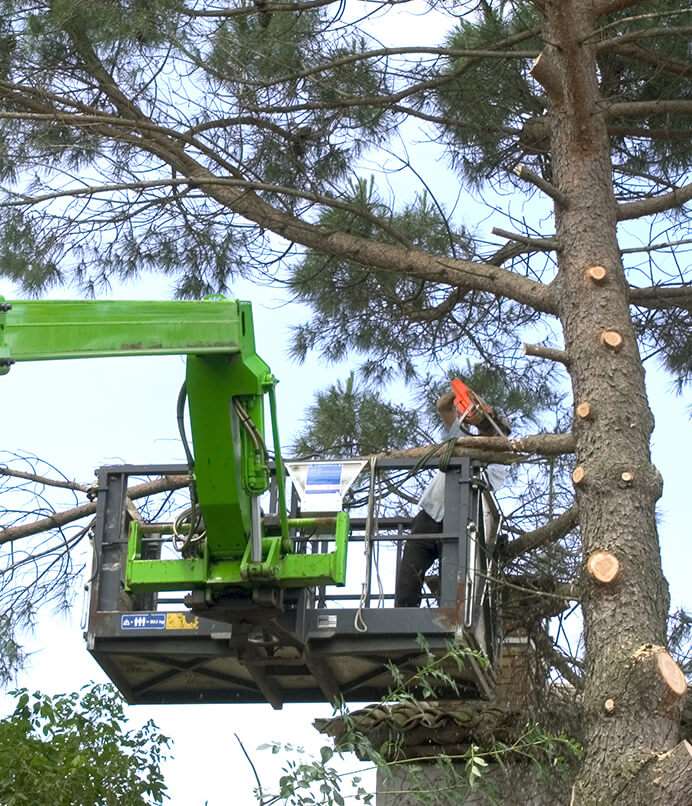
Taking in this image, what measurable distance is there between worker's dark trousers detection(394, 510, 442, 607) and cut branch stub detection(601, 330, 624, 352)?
4.21ft

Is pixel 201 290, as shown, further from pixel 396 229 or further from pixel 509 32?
pixel 509 32

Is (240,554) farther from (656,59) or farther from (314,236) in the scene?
(656,59)

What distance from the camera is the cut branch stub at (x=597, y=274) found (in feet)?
29.9

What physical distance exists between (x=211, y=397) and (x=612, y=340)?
7.43 ft

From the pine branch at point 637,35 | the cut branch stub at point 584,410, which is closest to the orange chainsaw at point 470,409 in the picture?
the cut branch stub at point 584,410

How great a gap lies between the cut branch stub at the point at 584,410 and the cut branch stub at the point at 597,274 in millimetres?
789

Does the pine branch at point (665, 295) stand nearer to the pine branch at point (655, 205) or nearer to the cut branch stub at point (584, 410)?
the pine branch at point (655, 205)

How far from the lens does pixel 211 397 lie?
7.77 m

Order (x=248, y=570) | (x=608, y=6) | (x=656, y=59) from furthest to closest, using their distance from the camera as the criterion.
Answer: (x=656, y=59), (x=608, y=6), (x=248, y=570)

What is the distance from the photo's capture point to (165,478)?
10.5 metres

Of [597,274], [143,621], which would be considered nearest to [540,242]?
[597,274]

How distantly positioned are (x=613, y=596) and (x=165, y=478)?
352 cm

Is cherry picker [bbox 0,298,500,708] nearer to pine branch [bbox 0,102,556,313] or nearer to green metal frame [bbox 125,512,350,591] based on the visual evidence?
green metal frame [bbox 125,512,350,591]

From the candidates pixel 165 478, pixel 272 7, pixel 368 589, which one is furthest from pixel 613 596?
pixel 272 7
